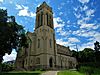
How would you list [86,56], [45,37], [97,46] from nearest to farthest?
[45,37] → [97,46] → [86,56]

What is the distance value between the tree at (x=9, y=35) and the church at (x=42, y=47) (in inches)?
624

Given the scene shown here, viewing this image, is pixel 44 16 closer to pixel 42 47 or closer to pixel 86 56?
pixel 42 47

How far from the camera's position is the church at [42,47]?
173 ft

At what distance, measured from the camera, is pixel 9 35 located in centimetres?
3139

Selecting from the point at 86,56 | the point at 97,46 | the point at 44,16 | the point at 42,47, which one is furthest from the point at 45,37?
the point at 97,46

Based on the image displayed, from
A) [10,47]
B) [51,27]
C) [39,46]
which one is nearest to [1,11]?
[10,47]

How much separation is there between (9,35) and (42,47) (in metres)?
23.2

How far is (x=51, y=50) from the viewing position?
55531 mm

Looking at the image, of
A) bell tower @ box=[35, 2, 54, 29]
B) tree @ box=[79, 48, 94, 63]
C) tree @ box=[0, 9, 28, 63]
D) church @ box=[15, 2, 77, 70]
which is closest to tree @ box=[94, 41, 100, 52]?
tree @ box=[79, 48, 94, 63]

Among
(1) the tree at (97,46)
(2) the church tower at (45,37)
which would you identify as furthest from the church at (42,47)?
(1) the tree at (97,46)

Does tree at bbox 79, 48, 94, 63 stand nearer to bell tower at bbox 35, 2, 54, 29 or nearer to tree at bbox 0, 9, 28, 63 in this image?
bell tower at bbox 35, 2, 54, 29

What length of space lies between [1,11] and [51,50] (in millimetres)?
28535

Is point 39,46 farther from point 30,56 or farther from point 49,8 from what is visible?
point 49,8

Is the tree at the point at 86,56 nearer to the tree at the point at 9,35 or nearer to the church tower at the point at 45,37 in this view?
the church tower at the point at 45,37
